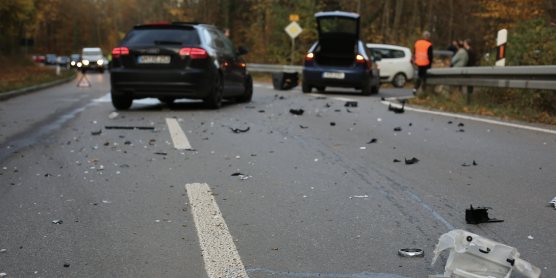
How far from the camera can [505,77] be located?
11.4m

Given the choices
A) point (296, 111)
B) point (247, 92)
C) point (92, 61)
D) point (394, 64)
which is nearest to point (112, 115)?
point (296, 111)

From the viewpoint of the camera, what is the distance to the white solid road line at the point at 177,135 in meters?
7.50

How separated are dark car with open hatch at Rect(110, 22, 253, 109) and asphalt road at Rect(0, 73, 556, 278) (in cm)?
286

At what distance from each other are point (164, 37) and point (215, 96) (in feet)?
4.97

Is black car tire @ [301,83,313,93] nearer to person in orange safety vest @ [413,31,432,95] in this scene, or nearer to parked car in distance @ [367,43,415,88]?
person in orange safety vest @ [413,31,432,95]

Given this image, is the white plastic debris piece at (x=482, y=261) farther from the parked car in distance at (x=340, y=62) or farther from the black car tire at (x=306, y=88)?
the black car tire at (x=306, y=88)

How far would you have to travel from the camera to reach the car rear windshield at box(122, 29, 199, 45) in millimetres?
11961

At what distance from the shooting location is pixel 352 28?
4159cm

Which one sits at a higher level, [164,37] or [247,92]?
[164,37]

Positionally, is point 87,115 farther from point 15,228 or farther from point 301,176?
point 15,228

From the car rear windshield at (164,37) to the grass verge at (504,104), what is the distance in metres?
5.38

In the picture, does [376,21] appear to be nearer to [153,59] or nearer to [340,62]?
[340,62]

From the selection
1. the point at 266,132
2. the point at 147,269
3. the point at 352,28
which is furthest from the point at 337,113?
the point at 352,28

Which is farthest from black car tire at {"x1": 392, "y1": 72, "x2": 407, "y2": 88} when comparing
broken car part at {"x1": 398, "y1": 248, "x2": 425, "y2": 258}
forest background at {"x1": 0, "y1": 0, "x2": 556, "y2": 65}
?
broken car part at {"x1": 398, "y1": 248, "x2": 425, "y2": 258}
